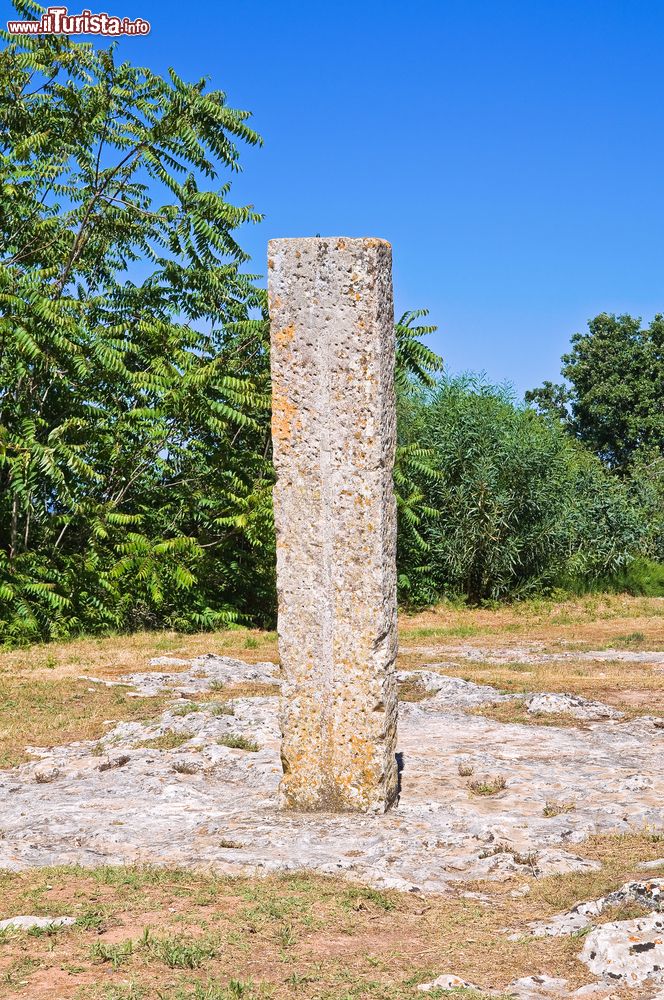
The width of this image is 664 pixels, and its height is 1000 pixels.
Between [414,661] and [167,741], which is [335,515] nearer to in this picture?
[167,741]

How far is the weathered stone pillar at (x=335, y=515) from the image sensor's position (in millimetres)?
6148

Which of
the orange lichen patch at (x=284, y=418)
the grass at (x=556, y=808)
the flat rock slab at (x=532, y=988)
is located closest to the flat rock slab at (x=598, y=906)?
the flat rock slab at (x=532, y=988)

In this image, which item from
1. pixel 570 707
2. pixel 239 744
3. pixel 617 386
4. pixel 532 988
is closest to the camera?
pixel 532 988

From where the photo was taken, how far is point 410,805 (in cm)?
640

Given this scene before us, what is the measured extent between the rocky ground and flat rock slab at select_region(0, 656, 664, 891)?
0.02 m

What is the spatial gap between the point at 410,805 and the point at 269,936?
1988 mm

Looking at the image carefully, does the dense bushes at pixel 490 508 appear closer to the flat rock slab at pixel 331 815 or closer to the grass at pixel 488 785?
the flat rock slab at pixel 331 815

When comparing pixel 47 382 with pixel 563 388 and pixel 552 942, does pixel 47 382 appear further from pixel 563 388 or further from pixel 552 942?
pixel 563 388

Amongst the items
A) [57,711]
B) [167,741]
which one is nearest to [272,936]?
[167,741]

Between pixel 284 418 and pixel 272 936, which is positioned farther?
pixel 284 418

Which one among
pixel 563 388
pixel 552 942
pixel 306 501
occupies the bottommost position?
pixel 552 942

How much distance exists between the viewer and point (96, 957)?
436 centimetres

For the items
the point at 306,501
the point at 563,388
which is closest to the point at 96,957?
the point at 306,501

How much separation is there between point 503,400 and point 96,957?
18.8 m
